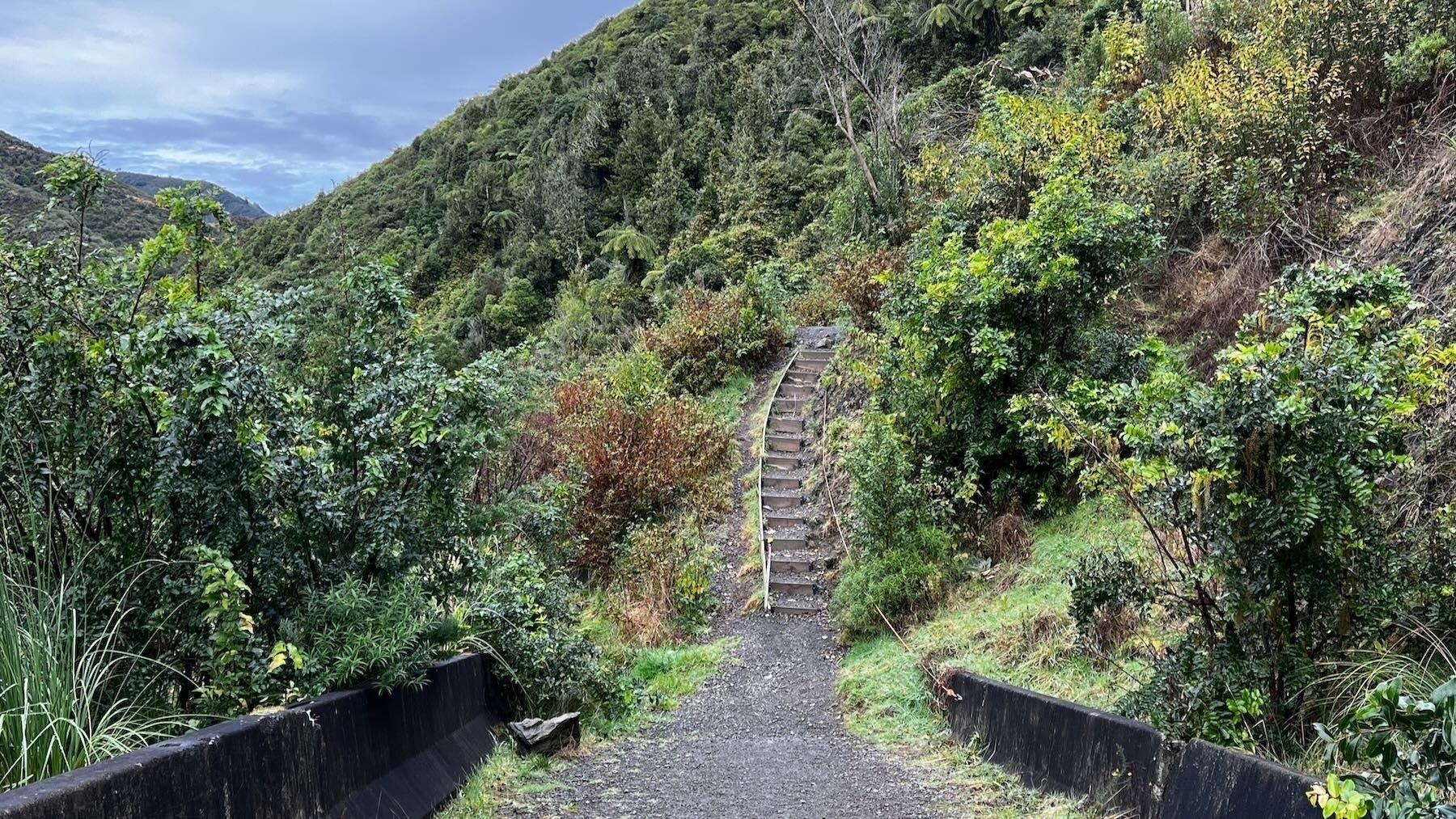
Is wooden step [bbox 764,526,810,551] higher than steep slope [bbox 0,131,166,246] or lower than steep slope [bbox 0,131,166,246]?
lower

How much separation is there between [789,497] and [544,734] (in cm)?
928

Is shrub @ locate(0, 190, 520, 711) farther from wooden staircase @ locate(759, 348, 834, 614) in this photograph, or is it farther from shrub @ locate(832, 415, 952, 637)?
wooden staircase @ locate(759, 348, 834, 614)

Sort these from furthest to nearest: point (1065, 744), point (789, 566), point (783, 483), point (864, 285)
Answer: point (864, 285) → point (783, 483) → point (789, 566) → point (1065, 744)

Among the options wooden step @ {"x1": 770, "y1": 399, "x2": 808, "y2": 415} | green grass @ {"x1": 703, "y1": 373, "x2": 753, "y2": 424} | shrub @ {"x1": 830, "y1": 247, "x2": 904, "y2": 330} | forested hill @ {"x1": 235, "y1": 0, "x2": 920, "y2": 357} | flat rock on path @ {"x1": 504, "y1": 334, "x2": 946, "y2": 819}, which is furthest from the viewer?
forested hill @ {"x1": 235, "y1": 0, "x2": 920, "y2": 357}

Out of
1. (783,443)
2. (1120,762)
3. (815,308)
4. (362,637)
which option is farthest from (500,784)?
(815,308)

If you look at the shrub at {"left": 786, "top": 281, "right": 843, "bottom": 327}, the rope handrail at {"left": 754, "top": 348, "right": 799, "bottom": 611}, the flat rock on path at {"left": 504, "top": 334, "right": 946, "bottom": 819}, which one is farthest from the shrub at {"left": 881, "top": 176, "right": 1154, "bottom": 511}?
the shrub at {"left": 786, "top": 281, "right": 843, "bottom": 327}

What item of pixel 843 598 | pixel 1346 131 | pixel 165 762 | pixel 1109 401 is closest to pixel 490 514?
pixel 165 762

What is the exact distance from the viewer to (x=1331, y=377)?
4117 millimetres

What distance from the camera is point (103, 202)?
5.04 meters

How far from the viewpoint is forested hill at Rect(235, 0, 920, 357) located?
122 ft

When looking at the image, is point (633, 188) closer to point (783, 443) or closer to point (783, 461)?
point (783, 443)

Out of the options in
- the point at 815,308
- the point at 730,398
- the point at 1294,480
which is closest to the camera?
the point at 1294,480

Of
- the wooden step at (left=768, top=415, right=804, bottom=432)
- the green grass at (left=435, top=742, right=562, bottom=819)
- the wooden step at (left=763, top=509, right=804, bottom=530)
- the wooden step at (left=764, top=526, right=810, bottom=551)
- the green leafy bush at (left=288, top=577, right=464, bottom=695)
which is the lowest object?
the wooden step at (left=764, top=526, right=810, bottom=551)

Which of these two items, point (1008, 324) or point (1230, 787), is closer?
point (1230, 787)
